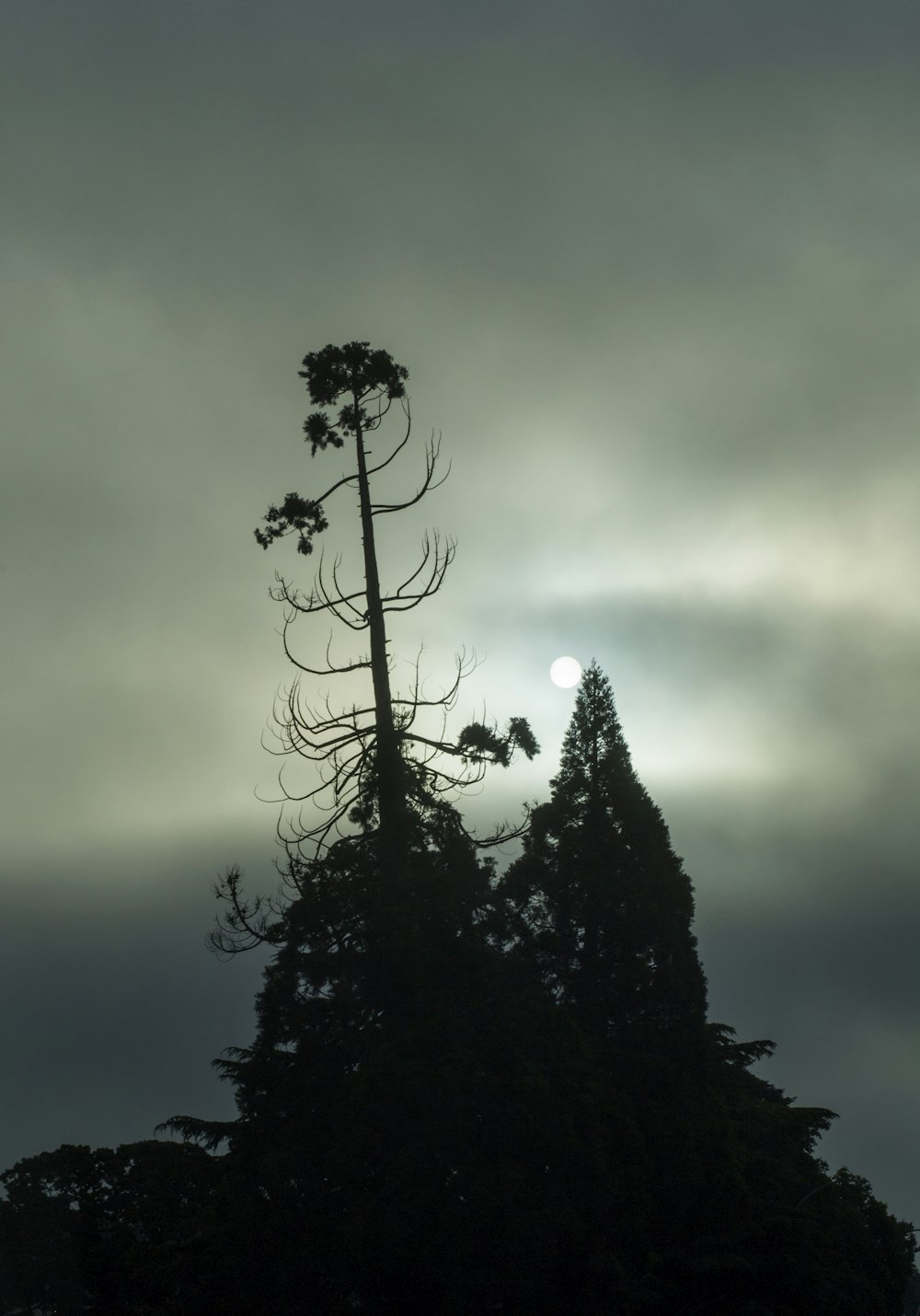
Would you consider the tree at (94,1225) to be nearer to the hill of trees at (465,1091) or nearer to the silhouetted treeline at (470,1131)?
the hill of trees at (465,1091)

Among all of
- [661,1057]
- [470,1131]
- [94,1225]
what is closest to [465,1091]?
[470,1131]

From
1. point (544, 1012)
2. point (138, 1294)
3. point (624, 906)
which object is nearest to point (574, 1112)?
point (544, 1012)

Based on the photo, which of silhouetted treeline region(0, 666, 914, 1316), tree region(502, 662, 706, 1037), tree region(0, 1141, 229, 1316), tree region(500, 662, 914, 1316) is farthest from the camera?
tree region(0, 1141, 229, 1316)

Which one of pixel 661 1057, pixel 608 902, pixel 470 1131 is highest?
pixel 608 902

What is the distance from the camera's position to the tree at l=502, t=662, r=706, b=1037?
33000 mm

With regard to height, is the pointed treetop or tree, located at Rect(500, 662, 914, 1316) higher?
the pointed treetop

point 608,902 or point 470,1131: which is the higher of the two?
point 608,902

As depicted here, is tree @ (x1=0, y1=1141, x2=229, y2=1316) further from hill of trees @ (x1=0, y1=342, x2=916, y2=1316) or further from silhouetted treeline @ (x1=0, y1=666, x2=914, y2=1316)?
silhouetted treeline @ (x1=0, y1=666, x2=914, y2=1316)

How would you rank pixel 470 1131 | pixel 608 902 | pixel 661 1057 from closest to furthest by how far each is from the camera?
pixel 470 1131 → pixel 661 1057 → pixel 608 902

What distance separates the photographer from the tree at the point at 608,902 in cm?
3300

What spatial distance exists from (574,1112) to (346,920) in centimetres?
570

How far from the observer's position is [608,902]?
115ft

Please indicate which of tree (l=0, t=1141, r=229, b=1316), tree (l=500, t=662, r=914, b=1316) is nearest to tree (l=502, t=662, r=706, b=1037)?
A: tree (l=500, t=662, r=914, b=1316)

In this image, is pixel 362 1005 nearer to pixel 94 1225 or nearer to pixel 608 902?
pixel 608 902
